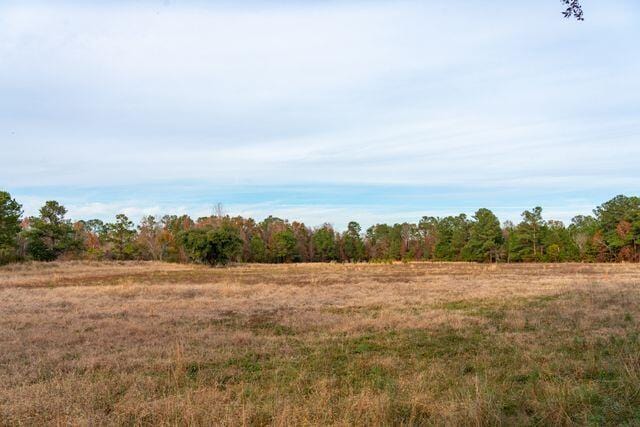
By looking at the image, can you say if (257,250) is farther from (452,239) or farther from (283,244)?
(452,239)

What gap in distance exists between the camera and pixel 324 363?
30.6 feet

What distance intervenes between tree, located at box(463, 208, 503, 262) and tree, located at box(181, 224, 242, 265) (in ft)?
160

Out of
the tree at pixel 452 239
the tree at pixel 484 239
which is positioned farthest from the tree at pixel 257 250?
the tree at pixel 484 239

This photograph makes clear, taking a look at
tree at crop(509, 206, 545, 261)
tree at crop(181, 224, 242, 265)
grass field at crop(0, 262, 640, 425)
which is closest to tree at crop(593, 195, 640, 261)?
tree at crop(509, 206, 545, 261)

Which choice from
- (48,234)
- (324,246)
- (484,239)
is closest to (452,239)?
(484,239)

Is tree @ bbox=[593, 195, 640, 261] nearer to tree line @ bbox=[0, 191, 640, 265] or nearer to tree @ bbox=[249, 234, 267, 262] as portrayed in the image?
tree line @ bbox=[0, 191, 640, 265]

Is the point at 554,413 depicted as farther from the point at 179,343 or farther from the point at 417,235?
the point at 417,235

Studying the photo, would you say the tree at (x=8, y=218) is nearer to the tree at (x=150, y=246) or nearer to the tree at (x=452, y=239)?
the tree at (x=150, y=246)

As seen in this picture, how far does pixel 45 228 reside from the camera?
60.2 meters

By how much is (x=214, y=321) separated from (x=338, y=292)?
34.1ft

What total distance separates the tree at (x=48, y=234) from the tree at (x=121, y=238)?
16647mm

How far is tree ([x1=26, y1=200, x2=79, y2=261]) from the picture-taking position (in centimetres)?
6006

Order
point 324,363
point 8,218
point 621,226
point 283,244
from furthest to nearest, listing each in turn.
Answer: point 283,244 < point 621,226 < point 8,218 < point 324,363

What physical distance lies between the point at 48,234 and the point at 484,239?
72.6 meters
